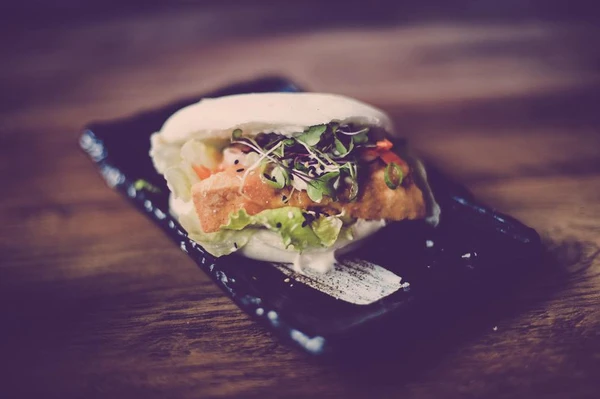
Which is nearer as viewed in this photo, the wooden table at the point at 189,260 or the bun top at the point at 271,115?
the wooden table at the point at 189,260

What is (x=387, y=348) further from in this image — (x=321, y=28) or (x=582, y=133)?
(x=321, y=28)

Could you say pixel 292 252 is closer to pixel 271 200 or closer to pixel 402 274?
pixel 271 200

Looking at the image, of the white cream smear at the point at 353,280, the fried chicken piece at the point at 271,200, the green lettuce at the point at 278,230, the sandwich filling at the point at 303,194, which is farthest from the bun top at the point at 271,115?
the white cream smear at the point at 353,280

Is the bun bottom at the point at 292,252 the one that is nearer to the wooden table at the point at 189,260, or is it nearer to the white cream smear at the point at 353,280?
the white cream smear at the point at 353,280

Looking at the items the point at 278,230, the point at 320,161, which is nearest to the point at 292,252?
the point at 278,230

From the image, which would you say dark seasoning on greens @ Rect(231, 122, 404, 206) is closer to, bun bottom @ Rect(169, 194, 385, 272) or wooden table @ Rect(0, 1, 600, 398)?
bun bottom @ Rect(169, 194, 385, 272)
